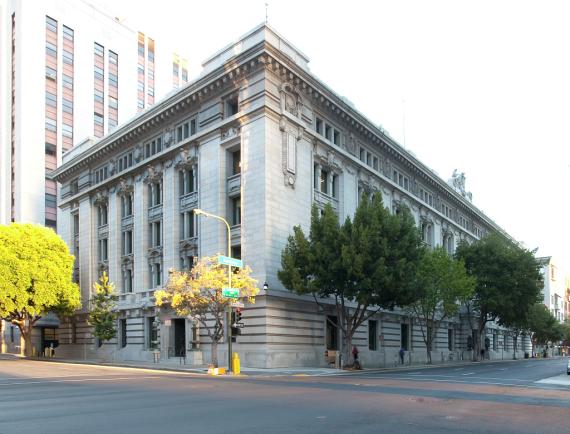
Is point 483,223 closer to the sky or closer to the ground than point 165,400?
closer to the sky

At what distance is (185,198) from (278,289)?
12.1 m

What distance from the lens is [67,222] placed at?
60.2 meters

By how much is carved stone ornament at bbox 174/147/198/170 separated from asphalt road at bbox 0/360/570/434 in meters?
24.2

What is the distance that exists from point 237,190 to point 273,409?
88.7 ft

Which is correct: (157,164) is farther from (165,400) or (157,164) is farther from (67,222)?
(165,400)

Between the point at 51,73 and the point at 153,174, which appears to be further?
the point at 51,73

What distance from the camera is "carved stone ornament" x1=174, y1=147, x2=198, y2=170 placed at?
1710 inches

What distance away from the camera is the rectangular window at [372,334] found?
49.0 meters

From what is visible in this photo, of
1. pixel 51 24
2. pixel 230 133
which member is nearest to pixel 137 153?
pixel 230 133

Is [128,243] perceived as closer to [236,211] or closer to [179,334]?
[179,334]

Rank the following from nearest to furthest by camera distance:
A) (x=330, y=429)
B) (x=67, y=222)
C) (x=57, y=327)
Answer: (x=330, y=429) → (x=67, y=222) → (x=57, y=327)

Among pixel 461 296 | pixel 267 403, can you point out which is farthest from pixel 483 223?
pixel 267 403

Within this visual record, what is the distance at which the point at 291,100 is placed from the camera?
133 ft

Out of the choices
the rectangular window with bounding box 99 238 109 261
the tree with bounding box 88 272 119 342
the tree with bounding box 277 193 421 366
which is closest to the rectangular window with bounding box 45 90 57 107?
the rectangular window with bounding box 99 238 109 261
